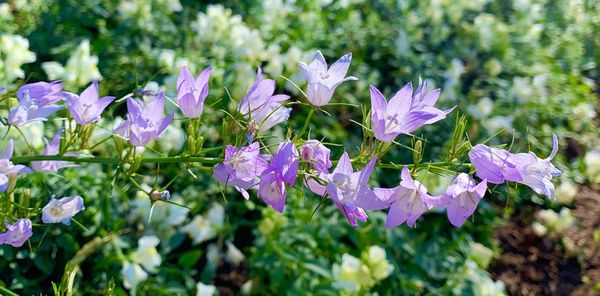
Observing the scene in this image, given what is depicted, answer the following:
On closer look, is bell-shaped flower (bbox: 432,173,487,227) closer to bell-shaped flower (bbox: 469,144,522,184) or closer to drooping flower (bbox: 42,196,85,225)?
bell-shaped flower (bbox: 469,144,522,184)

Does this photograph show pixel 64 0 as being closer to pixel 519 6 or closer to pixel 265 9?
pixel 265 9

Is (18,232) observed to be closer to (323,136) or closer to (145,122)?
(145,122)

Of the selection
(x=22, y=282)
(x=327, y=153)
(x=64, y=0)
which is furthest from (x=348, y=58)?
(x=64, y=0)

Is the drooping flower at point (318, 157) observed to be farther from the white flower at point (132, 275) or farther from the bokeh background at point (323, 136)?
the white flower at point (132, 275)

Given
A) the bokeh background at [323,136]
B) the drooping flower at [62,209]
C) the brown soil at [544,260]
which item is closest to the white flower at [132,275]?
the bokeh background at [323,136]

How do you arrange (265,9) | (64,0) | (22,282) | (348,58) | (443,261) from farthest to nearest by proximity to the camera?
(265,9) < (64,0) < (443,261) < (22,282) < (348,58)

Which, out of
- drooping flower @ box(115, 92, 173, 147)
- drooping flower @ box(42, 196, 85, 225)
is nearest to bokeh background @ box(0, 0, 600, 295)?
drooping flower @ box(42, 196, 85, 225)
